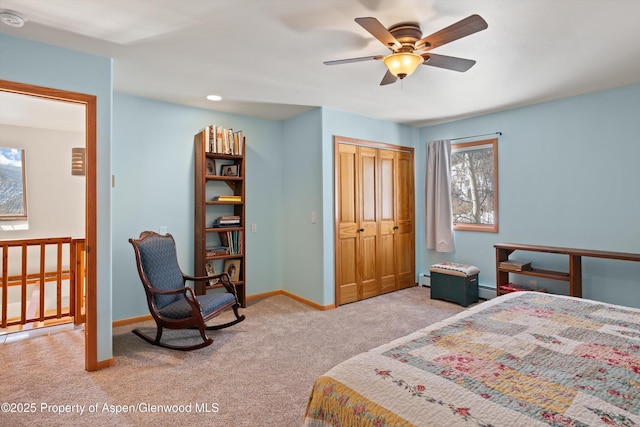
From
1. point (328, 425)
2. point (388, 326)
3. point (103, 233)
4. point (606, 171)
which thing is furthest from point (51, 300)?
point (606, 171)

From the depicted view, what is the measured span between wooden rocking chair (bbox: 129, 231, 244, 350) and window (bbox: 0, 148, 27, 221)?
11.4ft

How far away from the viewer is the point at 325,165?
4.20m

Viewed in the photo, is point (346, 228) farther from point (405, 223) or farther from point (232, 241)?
point (232, 241)

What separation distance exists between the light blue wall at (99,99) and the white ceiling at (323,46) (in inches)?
4.2

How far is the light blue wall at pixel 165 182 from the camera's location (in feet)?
12.1

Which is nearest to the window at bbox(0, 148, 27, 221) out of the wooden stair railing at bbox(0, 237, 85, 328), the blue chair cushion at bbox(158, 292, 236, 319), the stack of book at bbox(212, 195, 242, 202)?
the wooden stair railing at bbox(0, 237, 85, 328)

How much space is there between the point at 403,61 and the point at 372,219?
2.70 meters

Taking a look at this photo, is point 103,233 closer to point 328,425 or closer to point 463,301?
point 328,425

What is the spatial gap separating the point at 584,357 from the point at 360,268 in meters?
3.20

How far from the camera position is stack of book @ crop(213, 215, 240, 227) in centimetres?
421

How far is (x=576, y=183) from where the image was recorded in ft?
12.5

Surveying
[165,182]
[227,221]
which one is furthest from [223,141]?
[227,221]

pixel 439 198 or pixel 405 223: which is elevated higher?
pixel 439 198

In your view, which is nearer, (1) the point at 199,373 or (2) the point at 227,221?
(1) the point at 199,373
